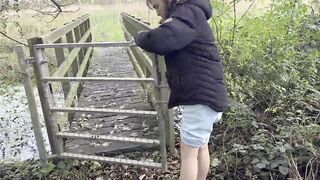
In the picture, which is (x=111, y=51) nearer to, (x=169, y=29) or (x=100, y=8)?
(x=169, y=29)

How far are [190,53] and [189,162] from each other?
73cm

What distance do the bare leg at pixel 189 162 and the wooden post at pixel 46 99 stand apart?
1.43 meters

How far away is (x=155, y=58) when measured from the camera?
277 cm

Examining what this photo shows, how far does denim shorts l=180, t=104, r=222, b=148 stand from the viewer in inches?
84.6

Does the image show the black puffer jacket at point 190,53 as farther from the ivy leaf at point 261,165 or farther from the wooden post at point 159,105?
the ivy leaf at point 261,165

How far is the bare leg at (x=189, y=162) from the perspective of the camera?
89.2 inches

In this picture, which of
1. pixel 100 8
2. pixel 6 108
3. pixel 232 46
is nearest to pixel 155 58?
pixel 232 46

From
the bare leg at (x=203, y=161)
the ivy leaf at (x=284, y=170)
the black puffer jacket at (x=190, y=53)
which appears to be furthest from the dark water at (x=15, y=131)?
the ivy leaf at (x=284, y=170)

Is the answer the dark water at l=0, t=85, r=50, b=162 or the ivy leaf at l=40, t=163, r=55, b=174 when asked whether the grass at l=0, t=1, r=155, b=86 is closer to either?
the dark water at l=0, t=85, r=50, b=162

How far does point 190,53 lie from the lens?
206 centimetres

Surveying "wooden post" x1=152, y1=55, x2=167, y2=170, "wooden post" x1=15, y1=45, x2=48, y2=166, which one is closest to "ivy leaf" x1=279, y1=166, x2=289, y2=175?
"wooden post" x1=152, y1=55, x2=167, y2=170

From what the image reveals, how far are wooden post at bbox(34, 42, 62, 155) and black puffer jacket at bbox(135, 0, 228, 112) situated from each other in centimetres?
124

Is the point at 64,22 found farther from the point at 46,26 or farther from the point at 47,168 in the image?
the point at 47,168

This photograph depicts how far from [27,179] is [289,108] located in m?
2.56
